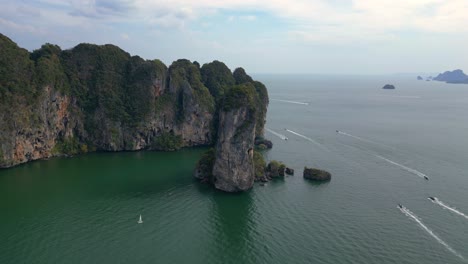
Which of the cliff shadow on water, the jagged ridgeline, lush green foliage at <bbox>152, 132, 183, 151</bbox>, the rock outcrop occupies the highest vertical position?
the jagged ridgeline

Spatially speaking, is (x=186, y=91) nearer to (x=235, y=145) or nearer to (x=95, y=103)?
(x=95, y=103)

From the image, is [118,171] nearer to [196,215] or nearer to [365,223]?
[196,215]

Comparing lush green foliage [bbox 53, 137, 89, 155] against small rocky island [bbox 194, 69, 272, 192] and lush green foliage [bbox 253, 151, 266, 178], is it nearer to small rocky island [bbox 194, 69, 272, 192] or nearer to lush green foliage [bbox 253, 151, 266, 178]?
small rocky island [bbox 194, 69, 272, 192]

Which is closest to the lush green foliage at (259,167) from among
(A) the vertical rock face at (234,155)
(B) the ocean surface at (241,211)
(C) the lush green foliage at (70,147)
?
(B) the ocean surface at (241,211)

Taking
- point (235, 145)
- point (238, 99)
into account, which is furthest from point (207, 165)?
point (238, 99)

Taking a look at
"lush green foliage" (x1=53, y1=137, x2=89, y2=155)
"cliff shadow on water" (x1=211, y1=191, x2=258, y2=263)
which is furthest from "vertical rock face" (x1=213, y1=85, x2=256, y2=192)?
"lush green foliage" (x1=53, y1=137, x2=89, y2=155)
